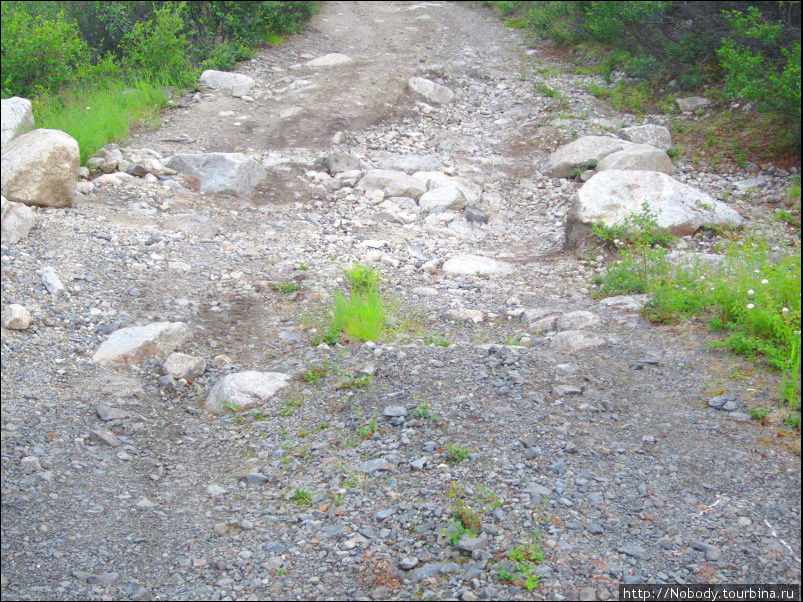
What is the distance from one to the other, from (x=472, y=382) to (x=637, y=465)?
119 cm

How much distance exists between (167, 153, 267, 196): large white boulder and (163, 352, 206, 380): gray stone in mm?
3155

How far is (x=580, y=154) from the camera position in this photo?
8578 millimetres

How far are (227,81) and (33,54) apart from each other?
2.76 meters

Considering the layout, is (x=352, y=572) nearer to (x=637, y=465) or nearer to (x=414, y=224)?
(x=637, y=465)

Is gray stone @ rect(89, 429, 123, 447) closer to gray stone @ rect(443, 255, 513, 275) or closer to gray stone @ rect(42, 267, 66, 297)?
gray stone @ rect(42, 267, 66, 297)

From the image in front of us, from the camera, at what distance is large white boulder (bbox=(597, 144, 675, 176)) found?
805cm

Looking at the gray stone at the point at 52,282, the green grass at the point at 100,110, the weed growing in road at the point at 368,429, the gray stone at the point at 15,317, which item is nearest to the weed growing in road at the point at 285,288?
the gray stone at the point at 52,282

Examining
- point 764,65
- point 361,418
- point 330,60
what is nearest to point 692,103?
point 764,65

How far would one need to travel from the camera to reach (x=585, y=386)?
176 inches

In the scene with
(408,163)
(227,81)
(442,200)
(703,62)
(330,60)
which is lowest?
(442,200)

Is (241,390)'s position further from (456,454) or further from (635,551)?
(635,551)

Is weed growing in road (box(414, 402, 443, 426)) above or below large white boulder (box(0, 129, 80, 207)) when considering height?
below

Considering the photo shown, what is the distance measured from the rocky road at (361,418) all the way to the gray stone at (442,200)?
0.04 meters

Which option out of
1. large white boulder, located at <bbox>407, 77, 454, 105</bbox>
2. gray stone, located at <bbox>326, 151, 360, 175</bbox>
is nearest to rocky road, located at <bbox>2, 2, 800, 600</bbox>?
gray stone, located at <bbox>326, 151, 360, 175</bbox>
